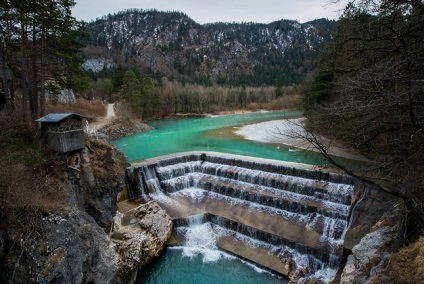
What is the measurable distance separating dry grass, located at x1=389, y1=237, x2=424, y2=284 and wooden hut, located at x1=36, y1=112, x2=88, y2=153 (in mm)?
10164

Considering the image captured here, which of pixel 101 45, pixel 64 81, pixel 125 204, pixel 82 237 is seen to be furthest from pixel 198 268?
pixel 101 45

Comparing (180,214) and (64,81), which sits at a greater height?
(64,81)

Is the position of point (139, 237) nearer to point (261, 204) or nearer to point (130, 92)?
point (261, 204)

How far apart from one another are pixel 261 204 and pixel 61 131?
10.4 m

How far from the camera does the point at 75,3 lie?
452 inches

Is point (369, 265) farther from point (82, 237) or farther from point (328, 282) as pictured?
point (82, 237)

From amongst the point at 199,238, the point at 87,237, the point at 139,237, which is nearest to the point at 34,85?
the point at 87,237

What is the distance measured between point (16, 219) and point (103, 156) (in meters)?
5.23

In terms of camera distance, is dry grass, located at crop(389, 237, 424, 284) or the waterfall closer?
dry grass, located at crop(389, 237, 424, 284)

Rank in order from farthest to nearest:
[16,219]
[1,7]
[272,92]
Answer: [272,92] → [1,7] → [16,219]

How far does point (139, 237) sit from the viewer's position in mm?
10320

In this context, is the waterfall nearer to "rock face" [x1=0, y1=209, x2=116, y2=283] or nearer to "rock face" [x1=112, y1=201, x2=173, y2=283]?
"rock face" [x1=112, y1=201, x2=173, y2=283]

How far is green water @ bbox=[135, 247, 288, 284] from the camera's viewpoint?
931 cm

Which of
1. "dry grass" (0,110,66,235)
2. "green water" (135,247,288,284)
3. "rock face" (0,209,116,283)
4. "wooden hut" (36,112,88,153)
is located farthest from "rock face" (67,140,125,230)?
"green water" (135,247,288,284)
